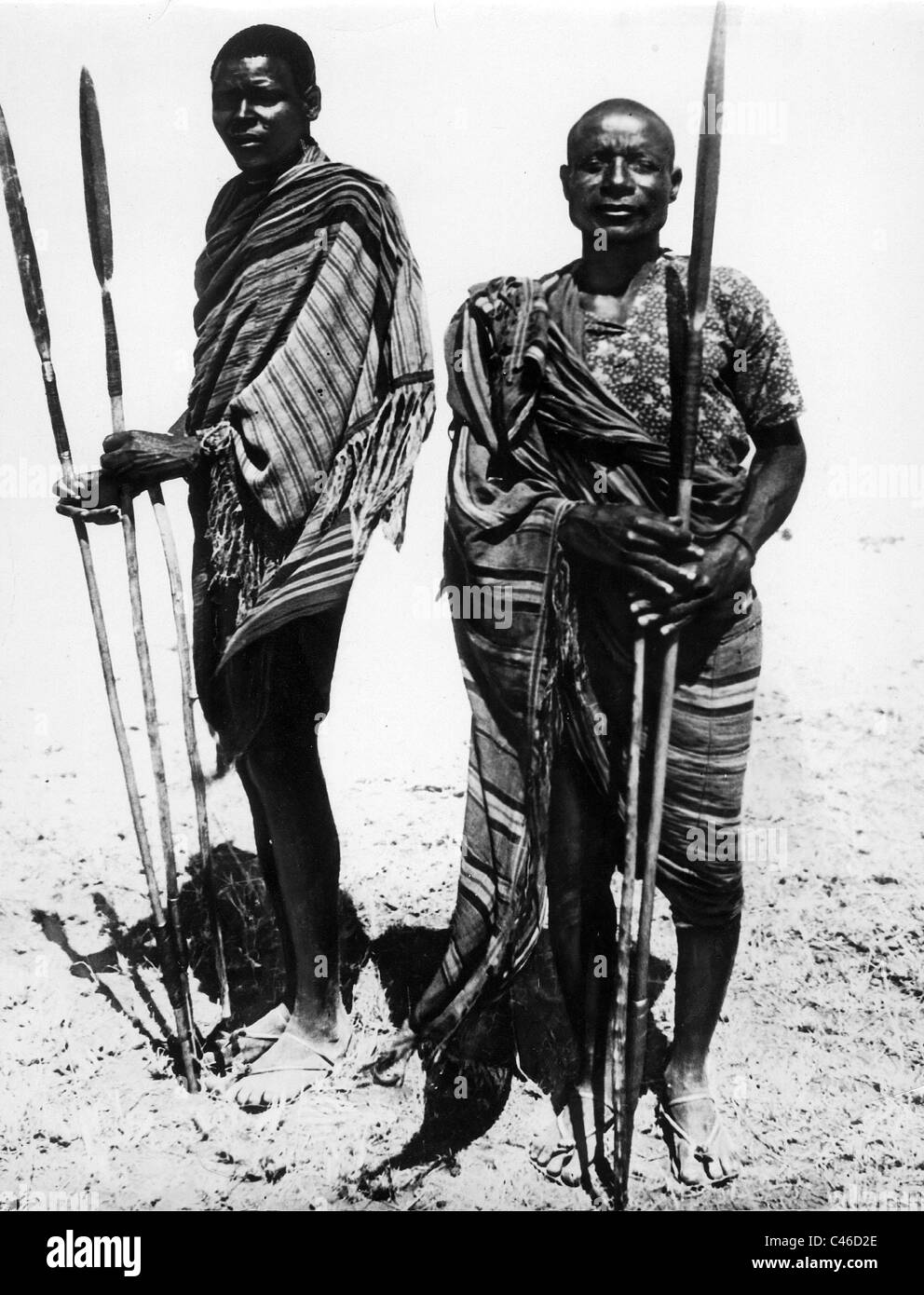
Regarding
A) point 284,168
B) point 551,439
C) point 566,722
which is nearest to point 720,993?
point 566,722

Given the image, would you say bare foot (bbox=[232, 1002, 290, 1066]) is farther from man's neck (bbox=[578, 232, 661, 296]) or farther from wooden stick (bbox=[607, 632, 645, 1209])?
man's neck (bbox=[578, 232, 661, 296])

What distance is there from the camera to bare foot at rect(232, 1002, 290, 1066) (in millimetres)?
3580

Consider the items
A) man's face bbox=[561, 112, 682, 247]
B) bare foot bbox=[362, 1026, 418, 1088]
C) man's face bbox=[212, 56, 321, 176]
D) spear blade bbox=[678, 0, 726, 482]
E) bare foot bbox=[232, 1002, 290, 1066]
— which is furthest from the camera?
bare foot bbox=[232, 1002, 290, 1066]

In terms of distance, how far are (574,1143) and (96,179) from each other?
8.53ft

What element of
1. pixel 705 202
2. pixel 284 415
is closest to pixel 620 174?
pixel 705 202

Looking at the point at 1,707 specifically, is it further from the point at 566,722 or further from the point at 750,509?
the point at 750,509

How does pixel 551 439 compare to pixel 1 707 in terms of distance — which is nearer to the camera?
pixel 551 439

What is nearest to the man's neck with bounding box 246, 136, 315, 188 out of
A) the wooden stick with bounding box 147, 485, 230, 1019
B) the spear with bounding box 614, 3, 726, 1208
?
the wooden stick with bounding box 147, 485, 230, 1019

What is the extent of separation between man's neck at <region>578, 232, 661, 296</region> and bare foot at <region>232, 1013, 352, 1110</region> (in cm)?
201

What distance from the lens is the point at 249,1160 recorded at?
11.0ft

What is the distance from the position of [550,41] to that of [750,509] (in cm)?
128

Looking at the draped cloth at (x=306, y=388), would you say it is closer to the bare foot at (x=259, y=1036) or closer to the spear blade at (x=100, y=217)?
the spear blade at (x=100, y=217)

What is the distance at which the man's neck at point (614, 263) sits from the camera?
303 cm

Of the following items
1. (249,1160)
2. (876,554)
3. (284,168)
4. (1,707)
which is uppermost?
(284,168)
